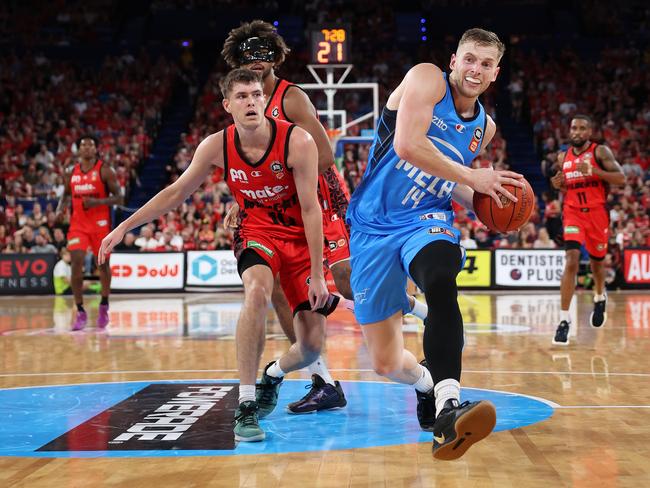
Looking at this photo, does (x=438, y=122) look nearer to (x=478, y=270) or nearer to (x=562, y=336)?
(x=562, y=336)

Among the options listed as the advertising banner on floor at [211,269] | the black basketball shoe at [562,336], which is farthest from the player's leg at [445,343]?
the advertising banner on floor at [211,269]

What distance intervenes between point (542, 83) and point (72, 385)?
19386 millimetres

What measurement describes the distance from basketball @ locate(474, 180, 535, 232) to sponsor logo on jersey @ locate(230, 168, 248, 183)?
56.3 inches

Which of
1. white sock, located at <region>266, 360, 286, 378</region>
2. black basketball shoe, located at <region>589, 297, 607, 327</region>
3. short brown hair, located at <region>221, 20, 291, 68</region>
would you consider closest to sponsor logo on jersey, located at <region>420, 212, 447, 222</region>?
white sock, located at <region>266, 360, 286, 378</region>

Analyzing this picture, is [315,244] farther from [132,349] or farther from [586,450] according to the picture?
[132,349]

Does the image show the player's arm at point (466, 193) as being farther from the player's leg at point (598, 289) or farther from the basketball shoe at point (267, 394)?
the player's leg at point (598, 289)

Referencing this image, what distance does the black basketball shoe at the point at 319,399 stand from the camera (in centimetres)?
536

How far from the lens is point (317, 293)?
4.81m

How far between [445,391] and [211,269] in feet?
45.2

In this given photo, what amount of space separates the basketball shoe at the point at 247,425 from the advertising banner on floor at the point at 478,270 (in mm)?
12686

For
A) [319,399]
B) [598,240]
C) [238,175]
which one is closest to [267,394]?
[319,399]

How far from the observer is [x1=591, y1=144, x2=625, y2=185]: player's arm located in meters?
8.89

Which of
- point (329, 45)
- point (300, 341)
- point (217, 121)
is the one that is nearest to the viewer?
point (300, 341)

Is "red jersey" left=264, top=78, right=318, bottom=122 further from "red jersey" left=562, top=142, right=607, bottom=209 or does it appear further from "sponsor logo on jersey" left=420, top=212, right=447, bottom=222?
"red jersey" left=562, top=142, right=607, bottom=209
